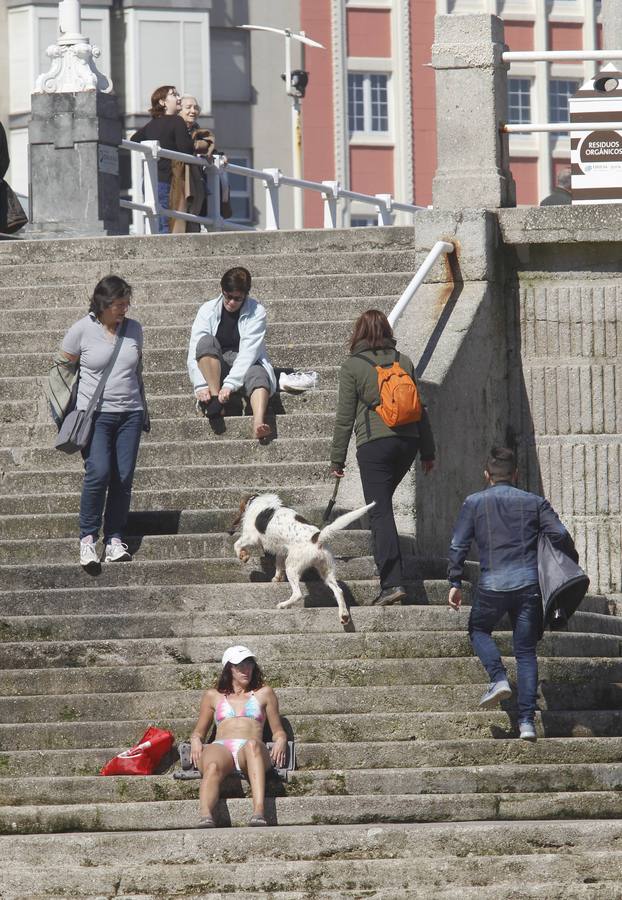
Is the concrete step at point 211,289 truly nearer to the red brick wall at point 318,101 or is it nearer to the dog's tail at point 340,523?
the dog's tail at point 340,523

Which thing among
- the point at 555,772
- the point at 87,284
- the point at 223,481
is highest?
the point at 87,284

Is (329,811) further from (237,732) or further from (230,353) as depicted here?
(230,353)

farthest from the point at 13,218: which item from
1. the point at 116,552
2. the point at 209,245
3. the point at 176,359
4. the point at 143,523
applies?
the point at 116,552

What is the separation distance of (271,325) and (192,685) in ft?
14.0

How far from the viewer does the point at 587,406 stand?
14.3 m

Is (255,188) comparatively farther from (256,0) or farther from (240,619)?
(240,619)

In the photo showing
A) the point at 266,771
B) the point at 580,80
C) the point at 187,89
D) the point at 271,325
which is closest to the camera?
the point at 266,771

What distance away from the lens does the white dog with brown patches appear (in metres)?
11.0

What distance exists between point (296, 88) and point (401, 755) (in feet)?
85.8

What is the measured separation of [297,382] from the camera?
43.9ft

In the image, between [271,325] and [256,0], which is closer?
[271,325]

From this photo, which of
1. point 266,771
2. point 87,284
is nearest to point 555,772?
point 266,771

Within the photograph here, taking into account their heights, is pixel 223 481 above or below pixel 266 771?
above

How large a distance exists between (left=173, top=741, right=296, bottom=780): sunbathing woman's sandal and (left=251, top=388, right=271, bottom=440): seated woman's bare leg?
3.06 meters
